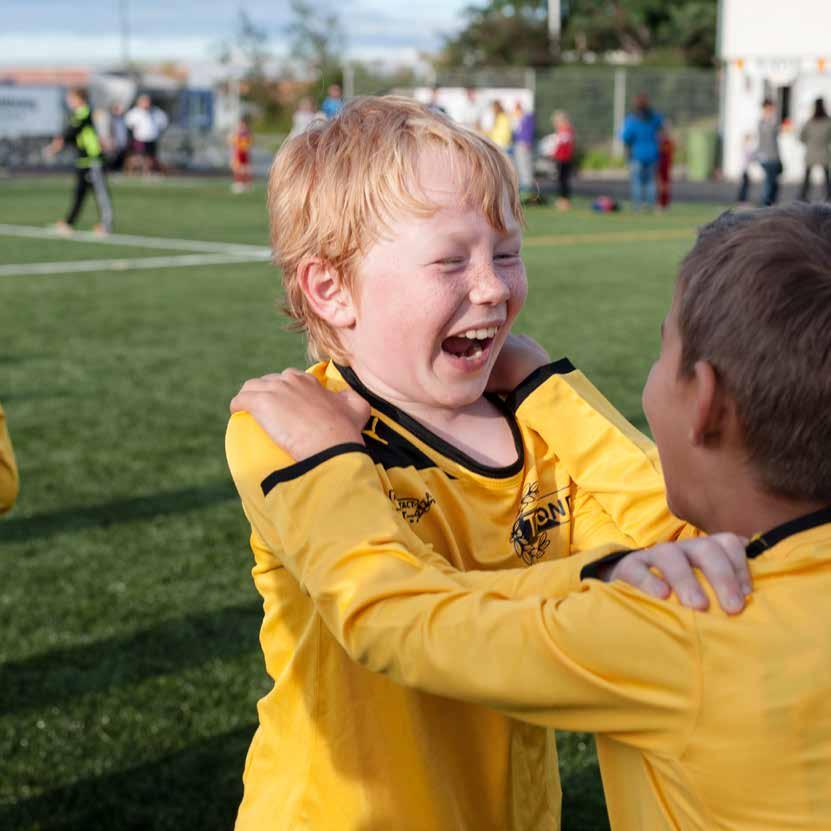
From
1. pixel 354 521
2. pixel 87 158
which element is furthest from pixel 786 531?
pixel 87 158

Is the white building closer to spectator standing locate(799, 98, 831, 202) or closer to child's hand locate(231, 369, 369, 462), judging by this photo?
spectator standing locate(799, 98, 831, 202)

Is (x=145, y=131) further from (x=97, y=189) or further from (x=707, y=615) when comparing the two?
(x=707, y=615)

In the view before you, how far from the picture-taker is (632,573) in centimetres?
150

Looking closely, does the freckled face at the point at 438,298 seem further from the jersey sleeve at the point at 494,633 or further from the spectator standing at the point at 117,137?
the spectator standing at the point at 117,137

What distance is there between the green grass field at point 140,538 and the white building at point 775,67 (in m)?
27.0

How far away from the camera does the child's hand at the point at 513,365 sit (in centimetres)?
222

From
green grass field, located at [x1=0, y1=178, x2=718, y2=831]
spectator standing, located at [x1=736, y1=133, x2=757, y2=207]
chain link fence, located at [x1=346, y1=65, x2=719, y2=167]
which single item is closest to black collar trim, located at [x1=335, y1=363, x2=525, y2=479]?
green grass field, located at [x1=0, y1=178, x2=718, y2=831]

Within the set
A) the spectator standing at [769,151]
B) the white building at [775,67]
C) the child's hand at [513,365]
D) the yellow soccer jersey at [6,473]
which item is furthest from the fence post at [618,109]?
the child's hand at [513,365]

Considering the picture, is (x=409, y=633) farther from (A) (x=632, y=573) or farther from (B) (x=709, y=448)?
(B) (x=709, y=448)

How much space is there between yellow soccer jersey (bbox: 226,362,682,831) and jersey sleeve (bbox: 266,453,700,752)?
0.26ft

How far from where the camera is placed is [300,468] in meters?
1.75

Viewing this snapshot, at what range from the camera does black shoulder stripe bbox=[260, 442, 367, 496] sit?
68.8 inches

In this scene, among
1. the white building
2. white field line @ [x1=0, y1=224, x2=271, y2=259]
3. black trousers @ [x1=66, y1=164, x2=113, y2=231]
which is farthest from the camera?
the white building

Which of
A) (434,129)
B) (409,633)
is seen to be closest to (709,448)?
(409,633)
